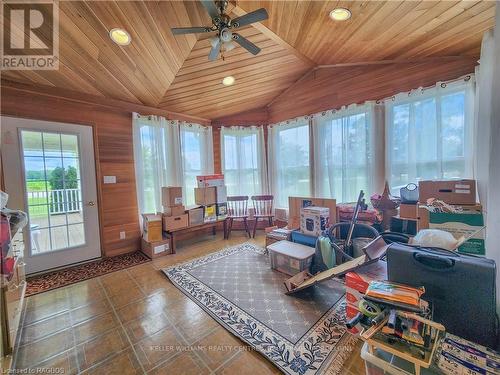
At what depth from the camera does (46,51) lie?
213 cm

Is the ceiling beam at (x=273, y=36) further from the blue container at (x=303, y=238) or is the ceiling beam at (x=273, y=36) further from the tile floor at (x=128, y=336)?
the tile floor at (x=128, y=336)

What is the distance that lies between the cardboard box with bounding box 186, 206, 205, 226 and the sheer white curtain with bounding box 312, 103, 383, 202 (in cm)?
211

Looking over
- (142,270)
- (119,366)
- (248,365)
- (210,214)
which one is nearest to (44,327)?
(119,366)

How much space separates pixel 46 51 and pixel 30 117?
37.7 inches

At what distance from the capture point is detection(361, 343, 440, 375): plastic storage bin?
0.83m

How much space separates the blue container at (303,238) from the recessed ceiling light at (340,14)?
2.39 metres

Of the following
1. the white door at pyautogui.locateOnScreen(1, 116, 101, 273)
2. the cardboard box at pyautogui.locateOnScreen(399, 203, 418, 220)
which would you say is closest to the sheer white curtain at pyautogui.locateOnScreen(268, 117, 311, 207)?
the cardboard box at pyautogui.locateOnScreen(399, 203, 418, 220)

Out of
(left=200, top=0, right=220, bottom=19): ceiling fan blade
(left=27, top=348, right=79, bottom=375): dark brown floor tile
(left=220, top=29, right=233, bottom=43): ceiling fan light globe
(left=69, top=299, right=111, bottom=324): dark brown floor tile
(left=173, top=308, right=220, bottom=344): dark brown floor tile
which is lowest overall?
(left=173, top=308, right=220, bottom=344): dark brown floor tile

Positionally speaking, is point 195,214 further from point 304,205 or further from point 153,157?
point 304,205

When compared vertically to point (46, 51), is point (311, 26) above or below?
above

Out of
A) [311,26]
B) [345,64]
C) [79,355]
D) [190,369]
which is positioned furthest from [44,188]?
[345,64]

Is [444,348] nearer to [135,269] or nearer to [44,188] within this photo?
[135,269]

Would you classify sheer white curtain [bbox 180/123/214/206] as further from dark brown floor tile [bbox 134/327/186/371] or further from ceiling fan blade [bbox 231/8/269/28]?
dark brown floor tile [bbox 134/327/186/371]

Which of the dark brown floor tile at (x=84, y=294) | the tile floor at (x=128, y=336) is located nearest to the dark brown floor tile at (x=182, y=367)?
the tile floor at (x=128, y=336)
